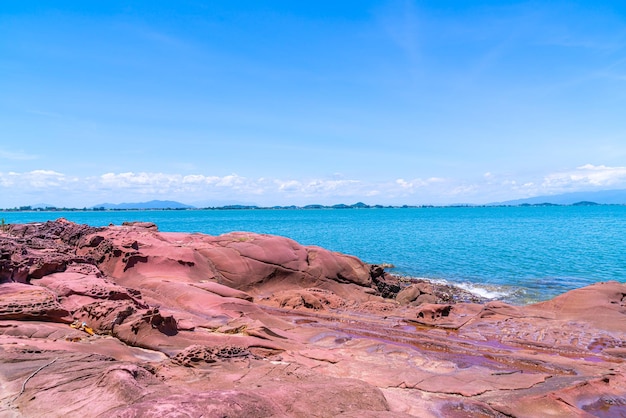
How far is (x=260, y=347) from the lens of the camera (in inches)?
398

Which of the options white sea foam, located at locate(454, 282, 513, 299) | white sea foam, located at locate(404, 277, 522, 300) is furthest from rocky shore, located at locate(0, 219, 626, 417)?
white sea foam, located at locate(454, 282, 513, 299)

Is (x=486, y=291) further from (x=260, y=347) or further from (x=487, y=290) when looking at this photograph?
(x=260, y=347)

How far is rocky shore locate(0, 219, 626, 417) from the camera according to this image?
5965mm

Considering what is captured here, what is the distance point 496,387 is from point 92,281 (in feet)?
37.6

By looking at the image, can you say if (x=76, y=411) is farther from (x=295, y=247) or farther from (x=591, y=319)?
(x=295, y=247)

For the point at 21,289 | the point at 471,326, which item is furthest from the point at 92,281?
the point at 471,326

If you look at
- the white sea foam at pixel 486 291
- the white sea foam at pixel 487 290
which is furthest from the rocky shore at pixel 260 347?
the white sea foam at pixel 486 291

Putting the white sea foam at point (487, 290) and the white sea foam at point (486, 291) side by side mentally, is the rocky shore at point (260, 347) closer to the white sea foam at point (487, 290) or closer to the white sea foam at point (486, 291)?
the white sea foam at point (487, 290)

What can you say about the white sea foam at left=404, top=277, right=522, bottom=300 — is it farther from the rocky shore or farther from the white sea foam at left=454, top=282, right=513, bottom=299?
the rocky shore

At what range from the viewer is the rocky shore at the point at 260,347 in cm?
596

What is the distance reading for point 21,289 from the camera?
420 inches

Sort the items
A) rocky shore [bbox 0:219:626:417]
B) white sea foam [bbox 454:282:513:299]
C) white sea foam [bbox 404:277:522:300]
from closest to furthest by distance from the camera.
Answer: rocky shore [bbox 0:219:626:417]
white sea foam [bbox 404:277:522:300]
white sea foam [bbox 454:282:513:299]

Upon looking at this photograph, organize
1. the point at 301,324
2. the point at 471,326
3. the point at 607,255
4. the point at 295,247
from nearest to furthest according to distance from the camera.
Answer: the point at 301,324 → the point at 471,326 → the point at 295,247 → the point at 607,255

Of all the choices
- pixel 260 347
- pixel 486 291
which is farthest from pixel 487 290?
pixel 260 347
